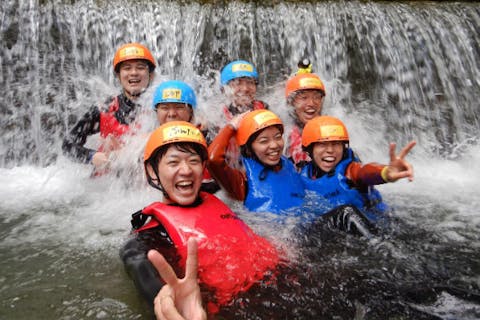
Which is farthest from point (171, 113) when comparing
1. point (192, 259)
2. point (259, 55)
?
point (259, 55)

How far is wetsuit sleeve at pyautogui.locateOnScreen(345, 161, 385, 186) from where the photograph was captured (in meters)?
3.65

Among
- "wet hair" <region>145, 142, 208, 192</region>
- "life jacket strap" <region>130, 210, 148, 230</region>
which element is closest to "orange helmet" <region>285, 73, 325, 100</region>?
"wet hair" <region>145, 142, 208, 192</region>

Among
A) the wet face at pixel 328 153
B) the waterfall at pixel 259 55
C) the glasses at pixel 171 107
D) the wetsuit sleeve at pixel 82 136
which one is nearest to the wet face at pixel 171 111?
the glasses at pixel 171 107

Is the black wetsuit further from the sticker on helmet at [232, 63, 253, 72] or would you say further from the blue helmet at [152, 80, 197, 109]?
the sticker on helmet at [232, 63, 253, 72]

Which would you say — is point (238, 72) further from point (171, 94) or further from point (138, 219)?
point (138, 219)

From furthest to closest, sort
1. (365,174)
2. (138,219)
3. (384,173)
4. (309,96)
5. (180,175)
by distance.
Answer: (309,96)
(365,174)
(384,173)
(138,219)
(180,175)

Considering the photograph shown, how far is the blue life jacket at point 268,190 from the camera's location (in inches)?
151

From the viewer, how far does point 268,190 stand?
12.7 feet

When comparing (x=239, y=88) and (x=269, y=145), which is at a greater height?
(x=239, y=88)

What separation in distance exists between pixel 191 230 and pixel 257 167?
120cm

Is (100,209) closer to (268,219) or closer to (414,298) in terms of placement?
(268,219)

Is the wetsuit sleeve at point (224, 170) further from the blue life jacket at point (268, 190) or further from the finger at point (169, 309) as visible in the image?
the finger at point (169, 309)

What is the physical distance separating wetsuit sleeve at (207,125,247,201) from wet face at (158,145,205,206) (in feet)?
2.07

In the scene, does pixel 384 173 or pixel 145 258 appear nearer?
pixel 145 258
